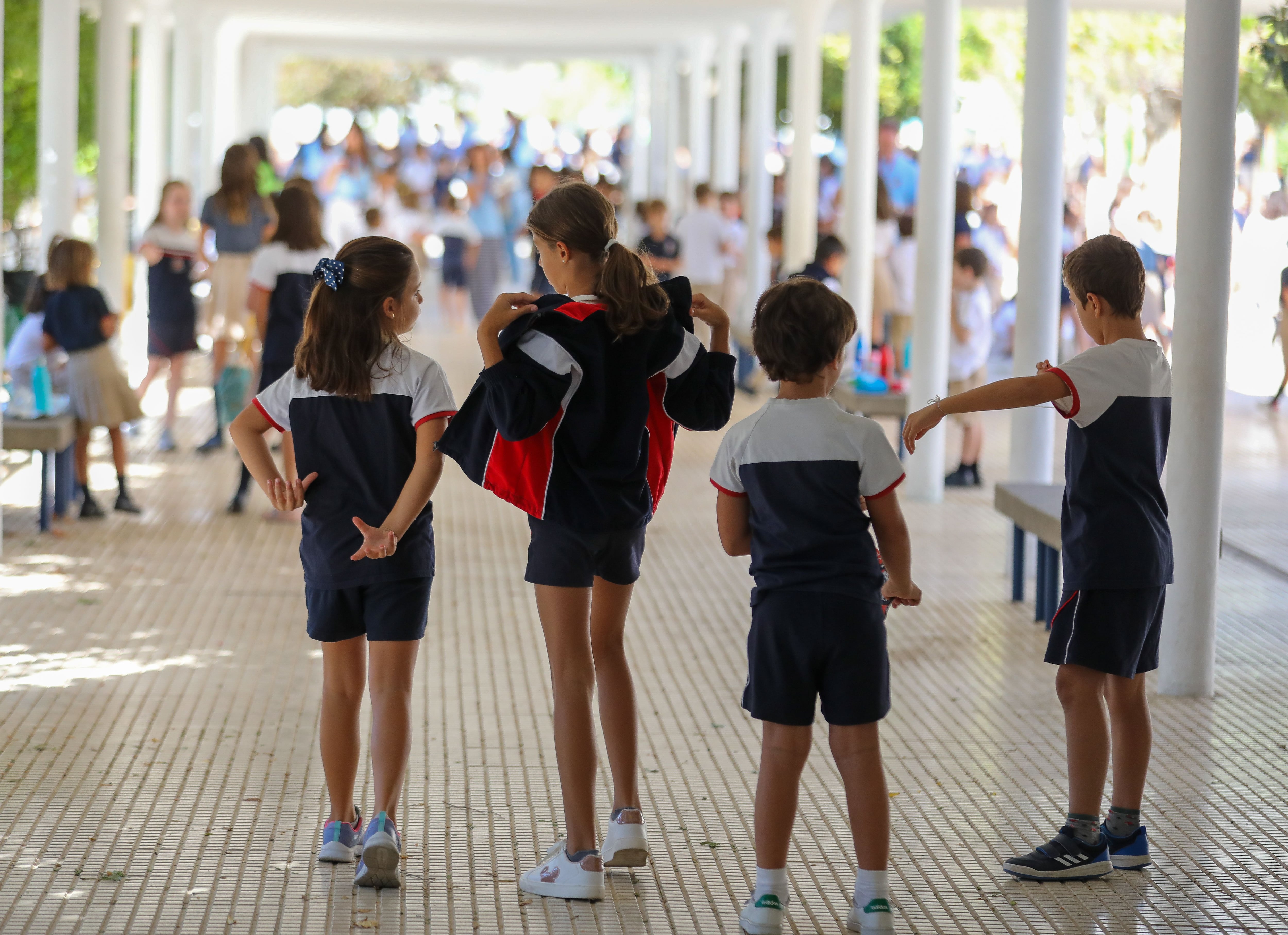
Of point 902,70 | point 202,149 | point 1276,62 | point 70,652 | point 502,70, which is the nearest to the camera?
point 70,652

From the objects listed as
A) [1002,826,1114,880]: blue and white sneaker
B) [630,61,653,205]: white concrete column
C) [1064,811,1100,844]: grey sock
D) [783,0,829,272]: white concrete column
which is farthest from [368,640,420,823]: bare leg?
[630,61,653,205]: white concrete column

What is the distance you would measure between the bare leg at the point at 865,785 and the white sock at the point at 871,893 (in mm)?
21

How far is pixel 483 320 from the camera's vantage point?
3.44 meters

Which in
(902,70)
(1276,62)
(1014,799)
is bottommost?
(1014,799)

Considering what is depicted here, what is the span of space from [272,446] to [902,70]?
823 inches

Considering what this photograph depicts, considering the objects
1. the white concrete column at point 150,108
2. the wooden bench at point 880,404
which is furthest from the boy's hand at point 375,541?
the white concrete column at point 150,108

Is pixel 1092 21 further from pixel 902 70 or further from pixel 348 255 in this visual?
pixel 348 255

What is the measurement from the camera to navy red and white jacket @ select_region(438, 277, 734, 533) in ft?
11.3

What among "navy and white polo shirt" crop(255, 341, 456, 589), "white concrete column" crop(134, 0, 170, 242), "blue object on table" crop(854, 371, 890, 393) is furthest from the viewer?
"white concrete column" crop(134, 0, 170, 242)

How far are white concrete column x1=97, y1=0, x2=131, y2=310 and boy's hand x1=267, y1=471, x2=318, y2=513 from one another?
31.4 feet

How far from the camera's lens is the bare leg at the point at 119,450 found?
8492 mm

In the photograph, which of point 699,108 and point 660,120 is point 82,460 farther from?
point 660,120

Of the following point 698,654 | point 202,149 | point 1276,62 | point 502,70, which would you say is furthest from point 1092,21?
point 502,70

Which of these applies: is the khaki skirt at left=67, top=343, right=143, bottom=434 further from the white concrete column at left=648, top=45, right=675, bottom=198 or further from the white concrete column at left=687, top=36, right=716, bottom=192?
the white concrete column at left=648, top=45, right=675, bottom=198
